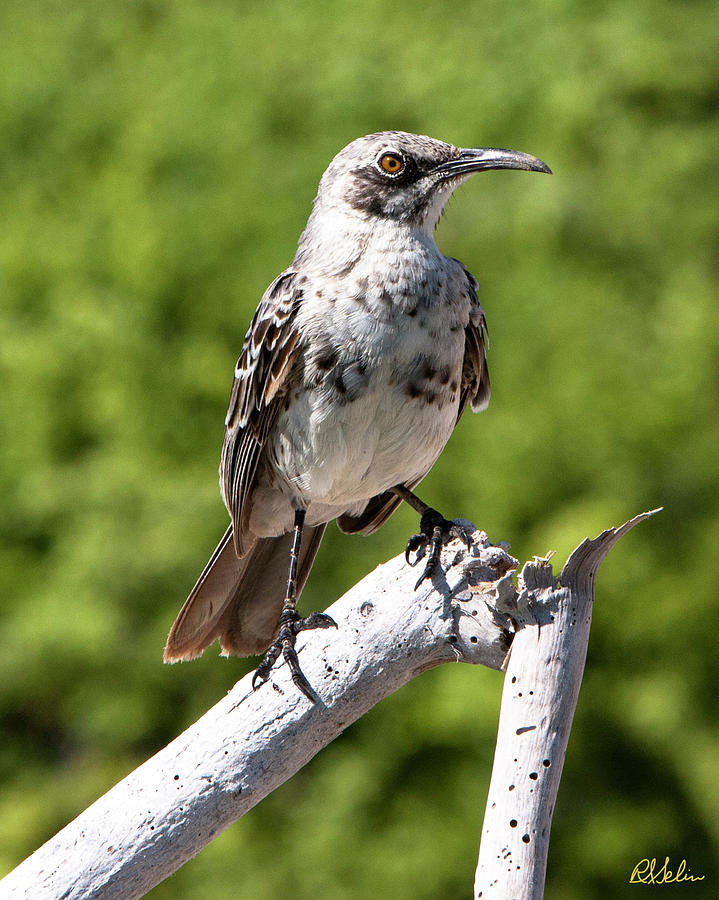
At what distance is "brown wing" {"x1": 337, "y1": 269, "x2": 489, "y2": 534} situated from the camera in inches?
151

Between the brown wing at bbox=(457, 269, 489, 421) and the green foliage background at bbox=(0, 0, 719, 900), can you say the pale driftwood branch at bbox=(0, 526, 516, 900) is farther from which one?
the green foliage background at bbox=(0, 0, 719, 900)

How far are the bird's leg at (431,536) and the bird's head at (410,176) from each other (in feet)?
3.26

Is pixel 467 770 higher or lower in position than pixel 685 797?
higher

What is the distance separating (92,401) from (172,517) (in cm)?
111

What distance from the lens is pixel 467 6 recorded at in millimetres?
7379

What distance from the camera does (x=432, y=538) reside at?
3.38 m

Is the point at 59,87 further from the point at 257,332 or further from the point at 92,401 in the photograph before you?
the point at 257,332

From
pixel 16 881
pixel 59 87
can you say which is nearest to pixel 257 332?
pixel 16 881

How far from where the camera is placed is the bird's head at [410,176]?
3799 millimetres

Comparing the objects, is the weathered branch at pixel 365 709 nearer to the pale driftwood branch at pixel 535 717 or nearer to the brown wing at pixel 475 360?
the pale driftwood branch at pixel 535 717
